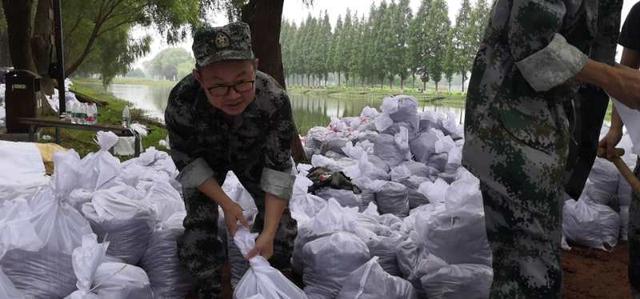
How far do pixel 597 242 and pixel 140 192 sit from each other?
7.63ft

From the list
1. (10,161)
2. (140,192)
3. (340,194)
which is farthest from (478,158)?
(10,161)

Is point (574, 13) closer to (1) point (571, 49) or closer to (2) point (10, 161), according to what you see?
(1) point (571, 49)

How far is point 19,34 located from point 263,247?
9.39m

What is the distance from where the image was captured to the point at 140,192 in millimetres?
2111

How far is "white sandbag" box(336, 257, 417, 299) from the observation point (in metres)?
1.71

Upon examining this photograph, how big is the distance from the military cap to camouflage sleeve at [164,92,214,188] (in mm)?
267

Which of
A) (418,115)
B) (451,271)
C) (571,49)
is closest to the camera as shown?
(571,49)

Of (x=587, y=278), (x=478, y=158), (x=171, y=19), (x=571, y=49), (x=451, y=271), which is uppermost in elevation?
(x=171, y=19)

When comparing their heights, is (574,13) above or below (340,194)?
above

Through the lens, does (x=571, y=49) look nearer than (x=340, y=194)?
Yes

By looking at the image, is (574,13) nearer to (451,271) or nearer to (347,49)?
(451,271)

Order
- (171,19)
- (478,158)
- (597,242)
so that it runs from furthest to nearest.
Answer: (171,19) → (597,242) → (478,158)

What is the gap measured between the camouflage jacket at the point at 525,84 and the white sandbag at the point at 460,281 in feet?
1.91

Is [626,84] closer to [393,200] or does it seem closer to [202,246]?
[202,246]
